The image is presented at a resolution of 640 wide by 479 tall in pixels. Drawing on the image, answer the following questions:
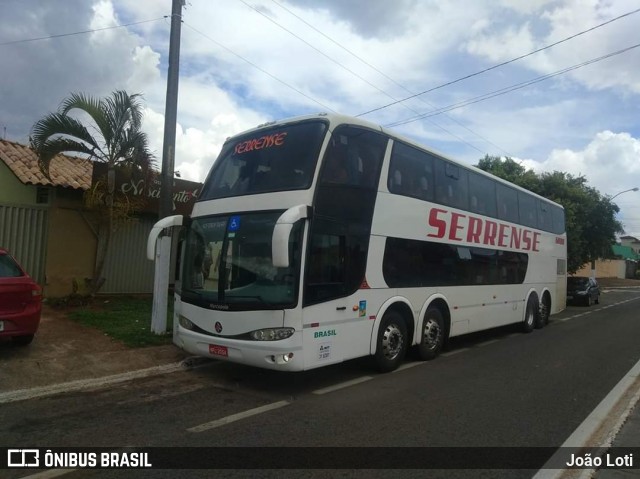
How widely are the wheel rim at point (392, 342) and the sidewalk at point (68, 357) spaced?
10.8ft

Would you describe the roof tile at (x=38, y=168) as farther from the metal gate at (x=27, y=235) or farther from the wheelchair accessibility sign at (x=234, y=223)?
the wheelchair accessibility sign at (x=234, y=223)

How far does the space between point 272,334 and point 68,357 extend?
357 centimetres

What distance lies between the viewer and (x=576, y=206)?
25.2 metres

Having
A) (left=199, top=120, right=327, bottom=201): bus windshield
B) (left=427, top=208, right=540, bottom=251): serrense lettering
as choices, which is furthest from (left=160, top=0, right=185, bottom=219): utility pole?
(left=427, top=208, right=540, bottom=251): serrense lettering

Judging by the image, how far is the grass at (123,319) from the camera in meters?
8.71

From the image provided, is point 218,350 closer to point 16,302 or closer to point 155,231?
point 155,231

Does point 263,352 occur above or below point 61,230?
below

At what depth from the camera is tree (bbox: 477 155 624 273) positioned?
25.5 metres

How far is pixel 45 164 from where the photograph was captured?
33.4 ft

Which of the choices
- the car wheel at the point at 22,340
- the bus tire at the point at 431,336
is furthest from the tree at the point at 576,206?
the car wheel at the point at 22,340

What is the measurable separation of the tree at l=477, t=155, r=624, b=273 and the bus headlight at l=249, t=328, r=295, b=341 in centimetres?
2204


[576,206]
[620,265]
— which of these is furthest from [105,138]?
[620,265]

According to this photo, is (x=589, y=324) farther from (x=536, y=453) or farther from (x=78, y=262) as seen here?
(x=78, y=262)

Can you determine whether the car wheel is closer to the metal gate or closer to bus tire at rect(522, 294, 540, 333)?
the metal gate
